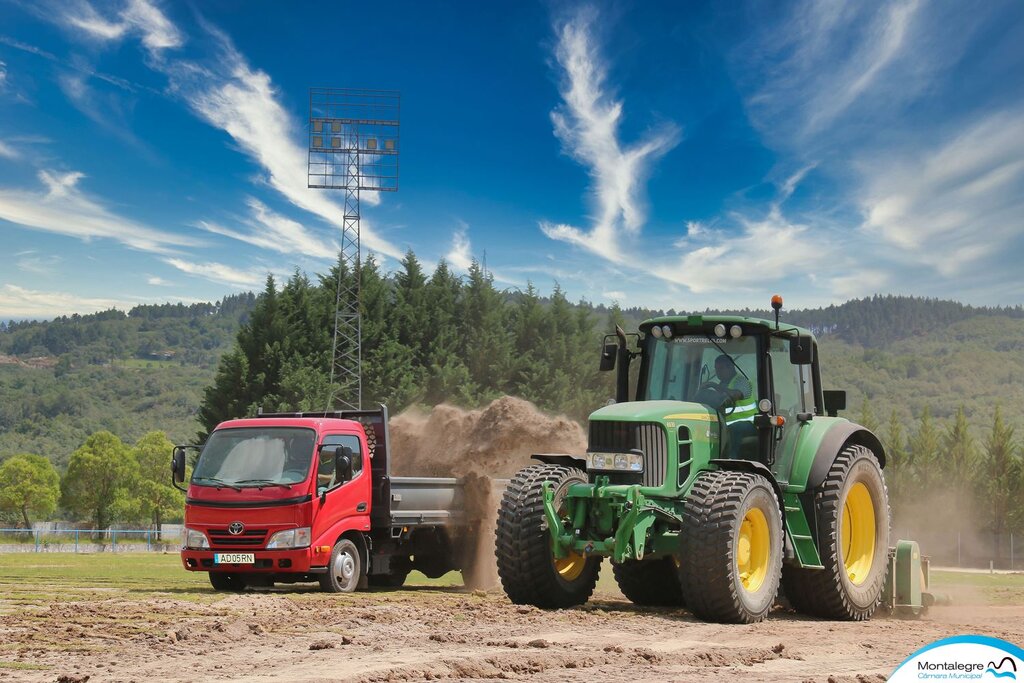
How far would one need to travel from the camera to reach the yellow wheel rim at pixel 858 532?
13.6 meters

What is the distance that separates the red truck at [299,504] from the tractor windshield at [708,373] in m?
5.02

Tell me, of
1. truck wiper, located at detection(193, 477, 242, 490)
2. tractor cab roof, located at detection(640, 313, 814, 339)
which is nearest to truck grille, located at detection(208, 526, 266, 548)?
truck wiper, located at detection(193, 477, 242, 490)

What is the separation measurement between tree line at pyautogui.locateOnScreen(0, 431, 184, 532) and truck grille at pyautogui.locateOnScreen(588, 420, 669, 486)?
191ft

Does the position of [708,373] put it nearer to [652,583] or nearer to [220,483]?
[652,583]

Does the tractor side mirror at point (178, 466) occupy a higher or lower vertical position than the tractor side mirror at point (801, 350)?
lower

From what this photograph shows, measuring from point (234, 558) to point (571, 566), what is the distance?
5265mm

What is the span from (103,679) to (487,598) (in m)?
7.34

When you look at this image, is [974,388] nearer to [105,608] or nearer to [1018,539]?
[1018,539]

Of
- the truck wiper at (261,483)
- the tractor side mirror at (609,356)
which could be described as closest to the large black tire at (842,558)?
the tractor side mirror at (609,356)

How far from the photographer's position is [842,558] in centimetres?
1270

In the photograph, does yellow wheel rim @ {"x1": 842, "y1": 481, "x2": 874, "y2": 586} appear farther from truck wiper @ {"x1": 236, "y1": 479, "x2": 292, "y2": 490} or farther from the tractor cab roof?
truck wiper @ {"x1": 236, "y1": 479, "x2": 292, "y2": 490}

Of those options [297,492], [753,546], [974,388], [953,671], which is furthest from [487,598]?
[974,388]

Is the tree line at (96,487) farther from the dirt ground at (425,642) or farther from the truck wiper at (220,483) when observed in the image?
the dirt ground at (425,642)

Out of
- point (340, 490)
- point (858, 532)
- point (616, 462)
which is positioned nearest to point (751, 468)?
point (616, 462)
